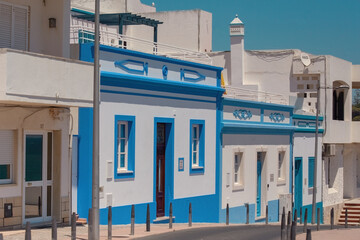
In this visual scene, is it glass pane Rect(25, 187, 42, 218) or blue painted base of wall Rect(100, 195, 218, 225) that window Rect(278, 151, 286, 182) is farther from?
glass pane Rect(25, 187, 42, 218)

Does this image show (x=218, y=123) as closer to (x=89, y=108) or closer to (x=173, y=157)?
→ (x=173, y=157)

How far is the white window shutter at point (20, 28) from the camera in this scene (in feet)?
63.6

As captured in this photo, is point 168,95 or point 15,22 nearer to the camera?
point 15,22

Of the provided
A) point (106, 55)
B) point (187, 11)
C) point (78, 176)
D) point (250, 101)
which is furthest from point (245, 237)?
point (187, 11)

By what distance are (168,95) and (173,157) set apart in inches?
87.5

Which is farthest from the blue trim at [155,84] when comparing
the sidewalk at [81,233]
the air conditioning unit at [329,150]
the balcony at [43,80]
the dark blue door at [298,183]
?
the air conditioning unit at [329,150]

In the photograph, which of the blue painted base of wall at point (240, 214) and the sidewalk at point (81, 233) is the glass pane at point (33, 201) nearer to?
the sidewalk at point (81, 233)

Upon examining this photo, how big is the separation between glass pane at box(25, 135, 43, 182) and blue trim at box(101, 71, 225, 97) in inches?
128

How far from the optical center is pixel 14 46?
19312 mm

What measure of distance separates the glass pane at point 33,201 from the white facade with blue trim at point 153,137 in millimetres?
1953

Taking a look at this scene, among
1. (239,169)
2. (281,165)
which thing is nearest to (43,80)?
(239,169)

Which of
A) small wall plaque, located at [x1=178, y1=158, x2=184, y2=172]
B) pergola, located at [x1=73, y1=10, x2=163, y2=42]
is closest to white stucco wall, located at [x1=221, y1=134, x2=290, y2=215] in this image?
small wall plaque, located at [x1=178, y1=158, x2=184, y2=172]

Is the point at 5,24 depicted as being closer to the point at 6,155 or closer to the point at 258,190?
the point at 6,155

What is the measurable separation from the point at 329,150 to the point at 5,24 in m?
25.7
